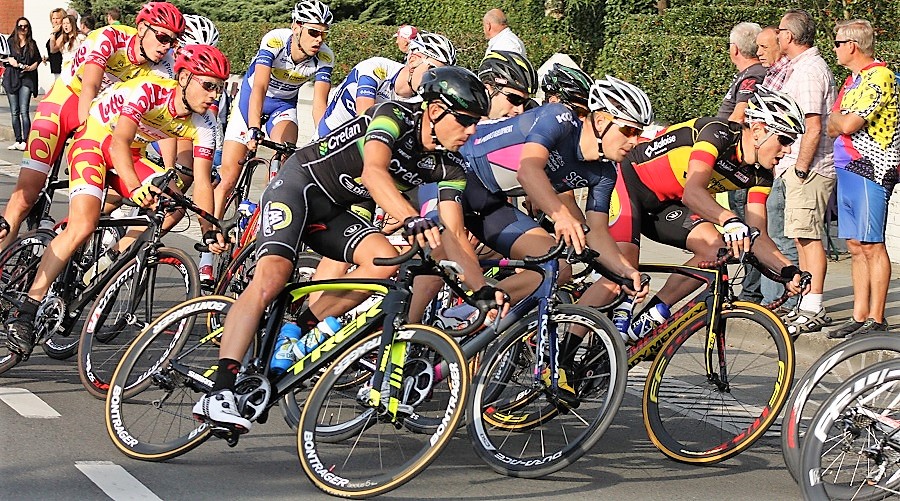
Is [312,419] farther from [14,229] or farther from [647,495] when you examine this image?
[14,229]

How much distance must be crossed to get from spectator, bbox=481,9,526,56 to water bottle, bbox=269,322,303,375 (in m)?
6.81

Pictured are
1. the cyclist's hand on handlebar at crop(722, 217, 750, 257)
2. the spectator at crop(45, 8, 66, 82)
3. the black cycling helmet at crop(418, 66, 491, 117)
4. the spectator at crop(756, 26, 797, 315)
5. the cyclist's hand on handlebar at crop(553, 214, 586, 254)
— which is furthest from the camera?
the spectator at crop(45, 8, 66, 82)

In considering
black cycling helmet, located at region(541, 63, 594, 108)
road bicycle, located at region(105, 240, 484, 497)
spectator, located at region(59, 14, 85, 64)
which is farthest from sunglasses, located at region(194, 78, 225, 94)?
spectator, located at region(59, 14, 85, 64)

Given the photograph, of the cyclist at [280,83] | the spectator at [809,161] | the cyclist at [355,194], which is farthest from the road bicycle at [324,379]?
the spectator at [809,161]

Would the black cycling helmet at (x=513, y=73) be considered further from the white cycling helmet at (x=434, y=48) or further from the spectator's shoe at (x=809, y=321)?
the spectator's shoe at (x=809, y=321)

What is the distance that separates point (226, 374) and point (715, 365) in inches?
95.4

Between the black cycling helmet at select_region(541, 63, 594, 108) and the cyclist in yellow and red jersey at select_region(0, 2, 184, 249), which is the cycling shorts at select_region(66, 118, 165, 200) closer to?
the cyclist in yellow and red jersey at select_region(0, 2, 184, 249)

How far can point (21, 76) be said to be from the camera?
20.9 meters

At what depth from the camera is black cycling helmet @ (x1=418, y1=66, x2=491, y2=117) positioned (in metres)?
5.87

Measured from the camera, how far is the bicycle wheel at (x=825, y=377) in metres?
5.61

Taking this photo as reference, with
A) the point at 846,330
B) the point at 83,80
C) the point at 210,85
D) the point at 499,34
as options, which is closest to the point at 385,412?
the point at 210,85

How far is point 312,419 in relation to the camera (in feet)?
18.9

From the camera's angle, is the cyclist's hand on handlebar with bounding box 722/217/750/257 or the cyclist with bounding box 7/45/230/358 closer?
the cyclist's hand on handlebar with bounding box 722/217/750/257

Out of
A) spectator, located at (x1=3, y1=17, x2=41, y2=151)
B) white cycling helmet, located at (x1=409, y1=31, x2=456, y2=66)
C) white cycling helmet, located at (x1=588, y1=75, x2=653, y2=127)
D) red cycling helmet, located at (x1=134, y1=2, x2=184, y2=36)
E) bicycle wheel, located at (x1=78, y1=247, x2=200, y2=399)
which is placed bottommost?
spectator, located at (x1=3, y1=17, x2=41, y2=151)
